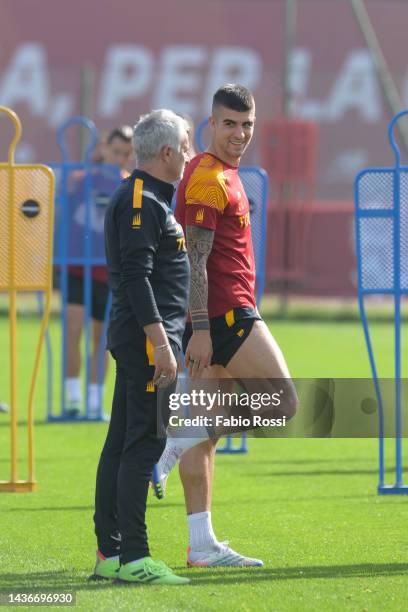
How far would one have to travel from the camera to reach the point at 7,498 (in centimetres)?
820

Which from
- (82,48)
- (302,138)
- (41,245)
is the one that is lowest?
(41,245)

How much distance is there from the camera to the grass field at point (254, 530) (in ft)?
19.2

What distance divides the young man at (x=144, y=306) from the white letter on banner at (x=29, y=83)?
3188 cm

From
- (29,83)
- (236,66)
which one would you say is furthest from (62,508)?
(236,66)

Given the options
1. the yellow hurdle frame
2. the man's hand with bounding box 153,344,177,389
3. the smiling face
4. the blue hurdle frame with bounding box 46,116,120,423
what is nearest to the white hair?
the smiling face

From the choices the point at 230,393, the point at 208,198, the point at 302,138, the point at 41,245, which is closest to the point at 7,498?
the point at 41,245

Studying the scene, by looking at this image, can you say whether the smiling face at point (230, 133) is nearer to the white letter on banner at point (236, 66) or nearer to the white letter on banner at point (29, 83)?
the white letter on banner at point (236, 66)

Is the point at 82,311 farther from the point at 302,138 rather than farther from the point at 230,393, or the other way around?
the point at 302,138

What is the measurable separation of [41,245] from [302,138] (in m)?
20.4

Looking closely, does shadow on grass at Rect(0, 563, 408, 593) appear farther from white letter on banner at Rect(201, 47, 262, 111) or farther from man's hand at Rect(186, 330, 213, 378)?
white letter on banner at Rect(201, 47, 262, 111)

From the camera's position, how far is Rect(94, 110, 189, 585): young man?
5758 mm

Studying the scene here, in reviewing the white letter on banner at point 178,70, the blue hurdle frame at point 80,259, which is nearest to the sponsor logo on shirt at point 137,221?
the blue hurdle frame at point 80,259

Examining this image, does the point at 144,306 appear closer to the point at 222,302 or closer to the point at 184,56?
the point at 222,302

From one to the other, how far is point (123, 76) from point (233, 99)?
1251 inches
